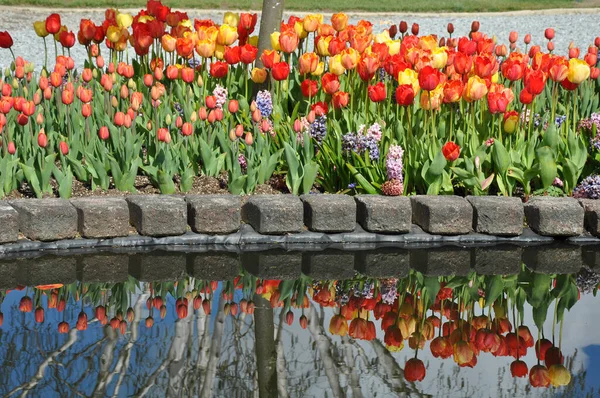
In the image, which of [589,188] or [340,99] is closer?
[589,188]

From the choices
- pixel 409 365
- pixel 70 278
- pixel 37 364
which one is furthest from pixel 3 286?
pixel 409 365

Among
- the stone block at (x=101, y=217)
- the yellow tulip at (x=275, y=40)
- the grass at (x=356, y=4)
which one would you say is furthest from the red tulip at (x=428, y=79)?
the grass at (x=356, y=4)

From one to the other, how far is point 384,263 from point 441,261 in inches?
10.7

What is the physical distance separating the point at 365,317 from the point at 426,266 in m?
0.82

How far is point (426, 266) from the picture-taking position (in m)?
4.89

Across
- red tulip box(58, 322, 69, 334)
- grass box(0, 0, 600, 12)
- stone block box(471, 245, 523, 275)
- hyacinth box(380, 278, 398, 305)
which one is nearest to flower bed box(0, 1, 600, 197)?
stone block box(471, 245, 523, 275)

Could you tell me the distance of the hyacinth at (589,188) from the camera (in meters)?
5.45

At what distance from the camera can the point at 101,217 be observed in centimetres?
491

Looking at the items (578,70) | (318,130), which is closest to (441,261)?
(318,130)

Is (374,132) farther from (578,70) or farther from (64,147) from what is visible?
(64,147)

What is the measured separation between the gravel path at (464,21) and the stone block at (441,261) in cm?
687

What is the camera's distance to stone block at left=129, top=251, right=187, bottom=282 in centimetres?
461

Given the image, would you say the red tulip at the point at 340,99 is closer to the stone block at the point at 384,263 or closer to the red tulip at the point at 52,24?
the stone block at the point at 384,263

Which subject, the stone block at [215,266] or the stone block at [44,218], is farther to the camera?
the stone block at [44,218]
